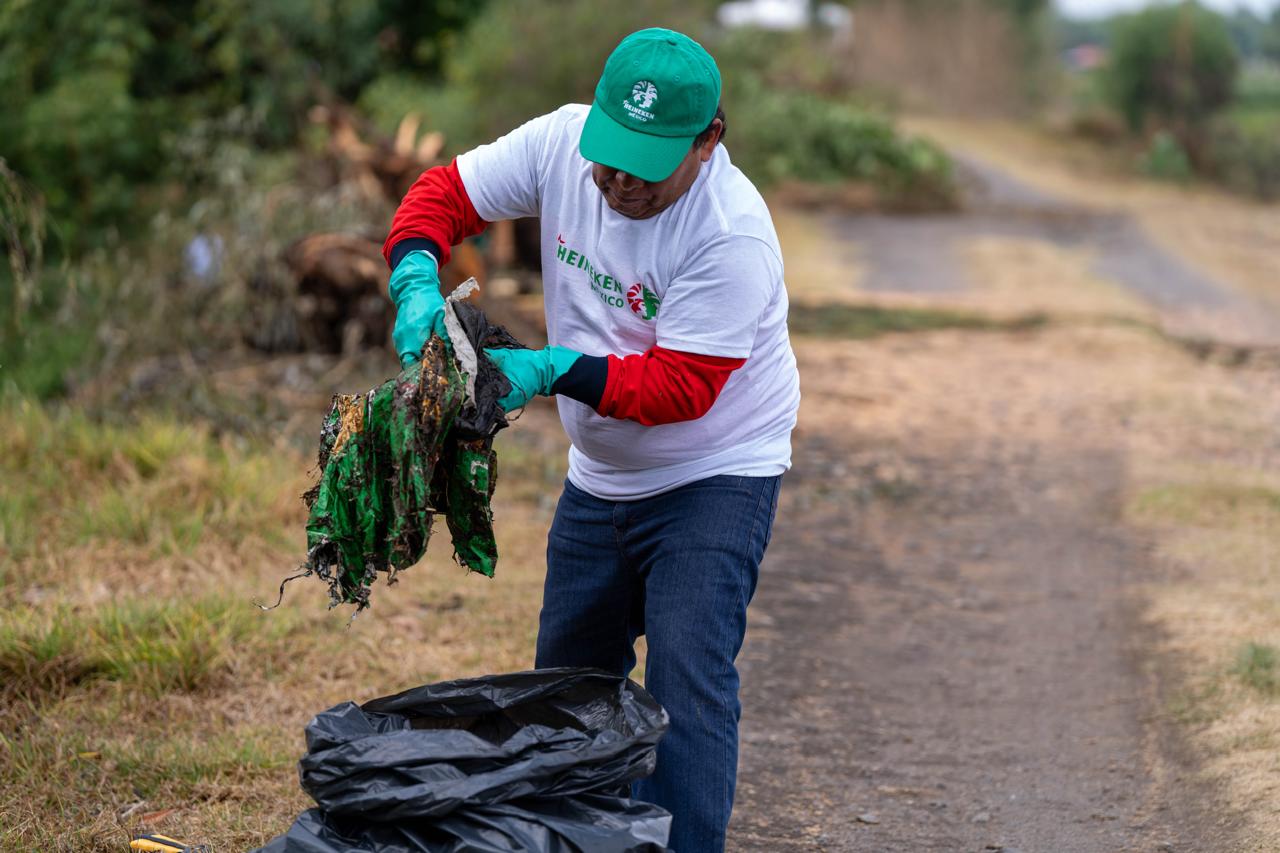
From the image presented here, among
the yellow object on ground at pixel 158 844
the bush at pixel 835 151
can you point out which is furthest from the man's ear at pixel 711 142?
the bush at pixel 835 151

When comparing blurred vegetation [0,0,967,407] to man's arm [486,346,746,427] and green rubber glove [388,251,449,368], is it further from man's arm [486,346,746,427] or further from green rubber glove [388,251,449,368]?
man's arm [486,346,746,427]

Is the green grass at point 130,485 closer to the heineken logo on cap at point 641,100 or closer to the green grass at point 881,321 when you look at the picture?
the heineken logo on cap at point 641,100

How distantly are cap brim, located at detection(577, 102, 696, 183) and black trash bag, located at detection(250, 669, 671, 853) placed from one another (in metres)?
0.99

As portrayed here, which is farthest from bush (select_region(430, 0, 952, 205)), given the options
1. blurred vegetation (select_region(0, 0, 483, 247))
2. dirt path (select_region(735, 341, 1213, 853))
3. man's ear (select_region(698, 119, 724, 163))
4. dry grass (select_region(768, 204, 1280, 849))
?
man's ear (select_region(698, 119, 724, 163))

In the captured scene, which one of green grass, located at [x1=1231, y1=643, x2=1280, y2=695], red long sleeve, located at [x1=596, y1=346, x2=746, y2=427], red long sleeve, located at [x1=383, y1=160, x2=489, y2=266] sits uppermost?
red long sleeve, located at [x1=383, y1=160, x2=489, y2=266]

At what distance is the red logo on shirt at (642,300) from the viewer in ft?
9.06

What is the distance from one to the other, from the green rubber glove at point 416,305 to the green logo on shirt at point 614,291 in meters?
0.27

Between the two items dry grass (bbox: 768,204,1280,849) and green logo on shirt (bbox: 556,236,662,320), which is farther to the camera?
dry grass (bbox: 768,204,1280,849)

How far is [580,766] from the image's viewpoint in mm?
2562

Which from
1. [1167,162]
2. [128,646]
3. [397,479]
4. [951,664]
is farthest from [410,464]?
[1167,162]

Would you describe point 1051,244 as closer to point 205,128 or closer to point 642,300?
point 205,128

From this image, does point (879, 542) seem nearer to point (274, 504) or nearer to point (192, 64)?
point (274, 504)

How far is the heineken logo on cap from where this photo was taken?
2584 millimetres

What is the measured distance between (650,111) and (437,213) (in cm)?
58
